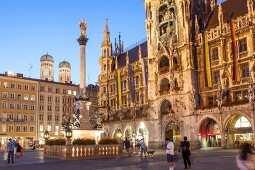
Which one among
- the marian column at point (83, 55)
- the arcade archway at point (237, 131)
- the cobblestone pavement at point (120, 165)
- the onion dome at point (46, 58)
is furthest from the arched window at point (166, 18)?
the onion dome at point (46, 58)

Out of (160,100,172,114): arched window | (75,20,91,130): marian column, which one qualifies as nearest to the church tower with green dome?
(160,100,172,114): arched window

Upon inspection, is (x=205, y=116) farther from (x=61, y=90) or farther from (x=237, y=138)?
(x=61, y=90)

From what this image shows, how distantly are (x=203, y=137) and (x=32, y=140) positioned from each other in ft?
182

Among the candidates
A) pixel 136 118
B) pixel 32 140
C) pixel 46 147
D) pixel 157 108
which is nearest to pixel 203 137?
pixel 157 108

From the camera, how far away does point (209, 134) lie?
52.7 meters

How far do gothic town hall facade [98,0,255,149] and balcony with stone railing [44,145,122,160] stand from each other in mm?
20513

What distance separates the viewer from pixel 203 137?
52281mm

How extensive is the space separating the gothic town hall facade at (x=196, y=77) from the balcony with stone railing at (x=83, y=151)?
2051 cm

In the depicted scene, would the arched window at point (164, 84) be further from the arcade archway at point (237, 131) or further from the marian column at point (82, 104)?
the marian column at point (82, 104)

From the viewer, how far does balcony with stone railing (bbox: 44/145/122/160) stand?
3003 cm

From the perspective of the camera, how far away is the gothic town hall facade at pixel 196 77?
47.1 metres

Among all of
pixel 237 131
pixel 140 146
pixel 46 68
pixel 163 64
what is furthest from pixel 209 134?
pixel 46 68

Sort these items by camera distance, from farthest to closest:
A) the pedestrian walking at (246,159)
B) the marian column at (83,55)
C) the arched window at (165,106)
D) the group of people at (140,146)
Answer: the arched window at (165,106), the marian column at (83,55), the group of people at (140,146), the pedestrian walking at (246,159)

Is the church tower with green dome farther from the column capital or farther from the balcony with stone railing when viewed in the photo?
the balcony with stone railing
